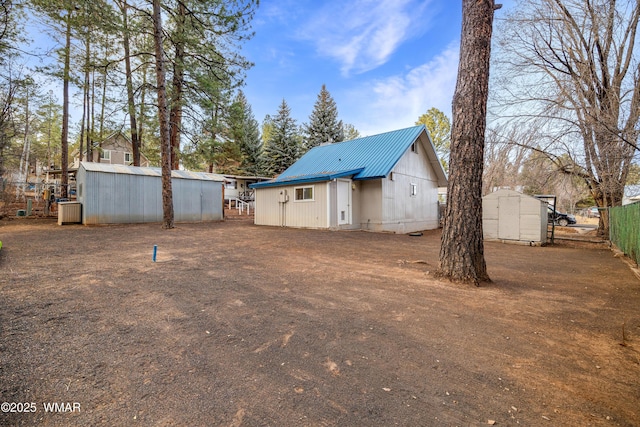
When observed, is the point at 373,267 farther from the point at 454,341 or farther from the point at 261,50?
the point at 261,50

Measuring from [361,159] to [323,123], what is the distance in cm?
1759

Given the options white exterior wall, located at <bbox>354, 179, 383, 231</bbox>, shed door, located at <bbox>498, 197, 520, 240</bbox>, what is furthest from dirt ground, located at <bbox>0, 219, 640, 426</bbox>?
white exterior wall, located at <bbox>354, 179, 383, 231</bbox>

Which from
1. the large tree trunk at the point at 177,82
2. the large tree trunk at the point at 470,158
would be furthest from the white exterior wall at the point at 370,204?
the large tree trunk at the point at 177,82

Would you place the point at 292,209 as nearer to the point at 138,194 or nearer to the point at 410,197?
the point at 410,197

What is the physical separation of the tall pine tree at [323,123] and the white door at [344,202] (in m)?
18.3

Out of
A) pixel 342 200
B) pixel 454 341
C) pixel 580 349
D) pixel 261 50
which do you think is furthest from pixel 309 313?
pixel 261 50

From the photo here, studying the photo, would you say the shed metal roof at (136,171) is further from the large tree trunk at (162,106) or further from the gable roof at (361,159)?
the large tree trunk at (162,106)

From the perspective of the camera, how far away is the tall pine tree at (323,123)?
103 feet

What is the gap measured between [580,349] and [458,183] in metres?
2.97

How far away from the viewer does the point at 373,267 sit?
234 inches

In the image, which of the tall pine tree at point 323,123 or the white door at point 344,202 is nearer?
the white door at point 344,202

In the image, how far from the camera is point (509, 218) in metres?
11.7

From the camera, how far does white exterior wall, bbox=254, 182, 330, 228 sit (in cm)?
1316

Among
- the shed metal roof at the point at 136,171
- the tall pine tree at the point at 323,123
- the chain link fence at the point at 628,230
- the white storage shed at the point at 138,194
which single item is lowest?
the chain link fence at the point at 628,230
